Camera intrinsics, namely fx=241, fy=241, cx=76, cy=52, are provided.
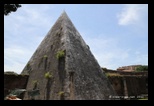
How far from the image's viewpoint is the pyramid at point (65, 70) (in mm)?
13523

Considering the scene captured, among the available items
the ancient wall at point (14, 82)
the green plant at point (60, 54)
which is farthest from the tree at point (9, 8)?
the ancient wall at point (14, 82)

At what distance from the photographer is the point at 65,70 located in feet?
46.7

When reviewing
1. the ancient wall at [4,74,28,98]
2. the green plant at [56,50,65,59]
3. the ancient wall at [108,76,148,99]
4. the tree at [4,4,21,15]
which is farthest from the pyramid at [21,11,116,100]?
the tree at [4,4,21,15]

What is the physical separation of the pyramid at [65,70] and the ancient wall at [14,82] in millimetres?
555

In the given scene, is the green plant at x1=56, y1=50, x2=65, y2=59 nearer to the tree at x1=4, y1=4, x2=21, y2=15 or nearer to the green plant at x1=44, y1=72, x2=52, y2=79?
the green plant at x1=44, y1=72, x2=52, y2=79

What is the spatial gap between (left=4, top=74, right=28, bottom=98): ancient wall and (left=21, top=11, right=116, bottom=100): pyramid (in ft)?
1.82

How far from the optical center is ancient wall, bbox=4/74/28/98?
1627 centimetres

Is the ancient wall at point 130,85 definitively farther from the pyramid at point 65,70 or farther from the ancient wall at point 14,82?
the ancient wall at point 14,82

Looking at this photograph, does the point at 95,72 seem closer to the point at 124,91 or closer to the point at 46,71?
the point at 46,71

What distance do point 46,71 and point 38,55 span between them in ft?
9.84

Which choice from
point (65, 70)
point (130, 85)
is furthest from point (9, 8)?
point (130, 85)
